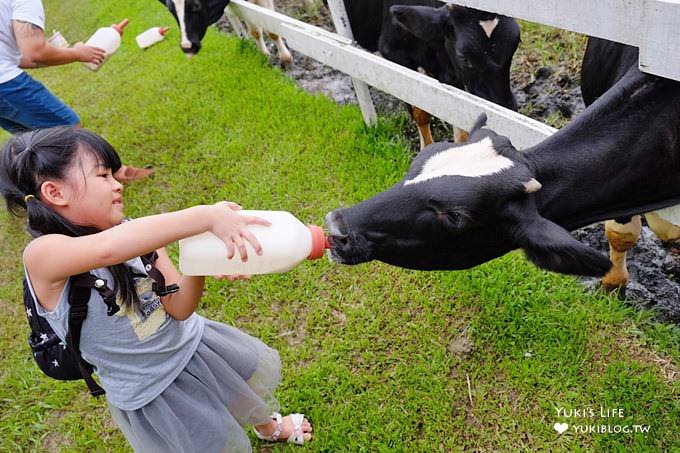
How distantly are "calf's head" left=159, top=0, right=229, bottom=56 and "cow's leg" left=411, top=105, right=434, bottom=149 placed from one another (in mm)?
3034

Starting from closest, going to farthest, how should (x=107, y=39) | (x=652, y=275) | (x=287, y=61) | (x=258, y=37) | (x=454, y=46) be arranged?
(x=652, y=275) → (x=454, y=46) → (x=107, y=39) → (x=287, y=61) → (x=258, y=37)

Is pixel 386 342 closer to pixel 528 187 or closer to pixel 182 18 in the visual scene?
pixel 528 187

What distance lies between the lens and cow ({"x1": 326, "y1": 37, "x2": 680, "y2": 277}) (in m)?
2.00

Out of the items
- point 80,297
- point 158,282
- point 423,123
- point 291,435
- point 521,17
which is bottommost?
point 291,435

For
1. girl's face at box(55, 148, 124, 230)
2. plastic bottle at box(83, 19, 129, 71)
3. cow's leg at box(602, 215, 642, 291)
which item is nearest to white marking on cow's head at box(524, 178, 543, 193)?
cow's leg at box(602, 215, 642, 291)

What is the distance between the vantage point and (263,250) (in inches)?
68.3

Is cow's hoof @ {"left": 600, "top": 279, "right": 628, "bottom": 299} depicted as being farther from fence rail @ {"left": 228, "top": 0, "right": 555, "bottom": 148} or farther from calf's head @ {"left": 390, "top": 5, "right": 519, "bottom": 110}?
calf's head @ {"left": 390, "top": 5, "right": 519, "bottom": 110}

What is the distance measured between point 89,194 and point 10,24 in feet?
10.1

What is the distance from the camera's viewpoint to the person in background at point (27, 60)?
4012 mm

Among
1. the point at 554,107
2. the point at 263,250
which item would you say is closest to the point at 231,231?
the point at 263,250

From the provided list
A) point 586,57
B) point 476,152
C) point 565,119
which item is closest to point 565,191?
point 476,152

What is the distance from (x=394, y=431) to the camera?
2.74 metres

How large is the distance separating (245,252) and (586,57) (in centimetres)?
280

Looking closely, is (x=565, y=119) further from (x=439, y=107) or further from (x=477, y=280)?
(x=477, y=280)
